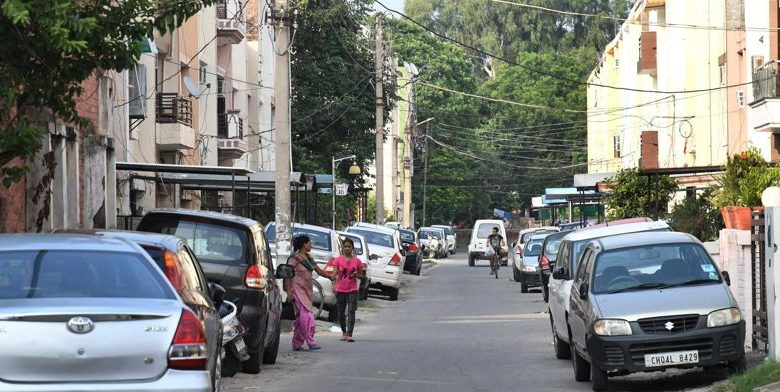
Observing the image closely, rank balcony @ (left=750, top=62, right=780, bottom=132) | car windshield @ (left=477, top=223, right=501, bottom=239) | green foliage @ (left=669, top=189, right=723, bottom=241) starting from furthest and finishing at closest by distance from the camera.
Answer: car windshield @ (left=477, top=223, right=501, bottom=239) → balcony @ (left=750, top=62, right=780, bottom=132) → green foliage @ (left=669, top=189, right=723, bottom=241)

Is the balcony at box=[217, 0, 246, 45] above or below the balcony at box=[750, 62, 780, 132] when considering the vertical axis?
above

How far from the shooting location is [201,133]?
40250mm

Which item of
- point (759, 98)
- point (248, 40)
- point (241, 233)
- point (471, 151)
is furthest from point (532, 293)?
point (471, 151)

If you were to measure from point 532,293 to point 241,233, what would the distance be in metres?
24.6

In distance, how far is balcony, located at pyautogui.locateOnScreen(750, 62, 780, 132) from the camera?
3372cm

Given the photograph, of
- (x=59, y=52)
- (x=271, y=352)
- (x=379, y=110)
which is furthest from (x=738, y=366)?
(x=379, y=110)

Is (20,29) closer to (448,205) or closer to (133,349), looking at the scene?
(133,349)

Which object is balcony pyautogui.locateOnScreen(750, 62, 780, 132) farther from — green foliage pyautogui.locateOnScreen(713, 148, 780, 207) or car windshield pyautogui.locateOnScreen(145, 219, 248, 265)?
car windshield pyautogui.locateOnScreen(145, 219, 248, 265)

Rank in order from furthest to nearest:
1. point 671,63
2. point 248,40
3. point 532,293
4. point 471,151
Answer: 1. point 471,151
2. point 671,63
3. point 248,40
4. point 532,293

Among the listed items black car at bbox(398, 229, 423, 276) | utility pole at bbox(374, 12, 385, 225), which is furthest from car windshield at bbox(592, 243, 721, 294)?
black car at bbox(398, 229, 423, 276)

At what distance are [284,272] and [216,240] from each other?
2.89 metres

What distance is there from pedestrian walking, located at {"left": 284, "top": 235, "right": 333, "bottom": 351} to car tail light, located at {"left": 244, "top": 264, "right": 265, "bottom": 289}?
4.06 metres

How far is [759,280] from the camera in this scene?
17.4 m

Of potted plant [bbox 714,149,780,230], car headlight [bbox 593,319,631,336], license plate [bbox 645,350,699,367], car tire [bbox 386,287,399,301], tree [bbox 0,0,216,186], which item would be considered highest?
tree [bbox 0,0,216,186]
